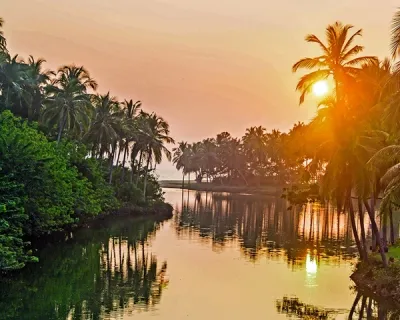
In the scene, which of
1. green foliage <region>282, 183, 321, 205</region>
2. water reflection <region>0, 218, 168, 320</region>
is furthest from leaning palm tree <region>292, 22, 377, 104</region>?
green foliage <region>282, 183, 321, 205</region>

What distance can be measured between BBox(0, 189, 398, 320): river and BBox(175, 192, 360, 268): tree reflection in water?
6.8 inches

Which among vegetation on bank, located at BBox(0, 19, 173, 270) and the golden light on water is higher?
vegetation on bank, located at BBox(0, 19, 173, 270)

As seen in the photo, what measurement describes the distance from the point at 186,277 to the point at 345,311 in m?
10.9

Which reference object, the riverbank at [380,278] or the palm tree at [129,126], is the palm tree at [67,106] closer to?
the palm tree at [129,126]

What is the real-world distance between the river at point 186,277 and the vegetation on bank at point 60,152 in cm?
264

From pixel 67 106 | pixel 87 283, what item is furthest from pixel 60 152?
pixel 87 283

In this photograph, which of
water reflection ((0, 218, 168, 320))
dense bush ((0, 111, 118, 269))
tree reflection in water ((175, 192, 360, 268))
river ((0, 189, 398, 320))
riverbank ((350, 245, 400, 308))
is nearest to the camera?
water reflection ((0, 218, 168, 320))

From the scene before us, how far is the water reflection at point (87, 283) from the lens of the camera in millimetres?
23047

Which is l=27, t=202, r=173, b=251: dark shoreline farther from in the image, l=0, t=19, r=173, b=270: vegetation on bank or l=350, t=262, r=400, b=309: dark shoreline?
l=350, t=262, r=400, b=309: dark shoreline

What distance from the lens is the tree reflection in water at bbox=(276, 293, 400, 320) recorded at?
23688 mm

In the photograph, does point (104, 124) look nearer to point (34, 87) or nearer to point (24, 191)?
point (34, 87)

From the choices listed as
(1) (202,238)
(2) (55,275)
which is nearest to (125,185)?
(1) (202,238)

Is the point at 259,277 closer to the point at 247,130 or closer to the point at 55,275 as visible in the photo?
the point at 55,275

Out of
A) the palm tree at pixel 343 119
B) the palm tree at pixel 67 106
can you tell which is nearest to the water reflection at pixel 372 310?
the palm tree at pixel 343 119
